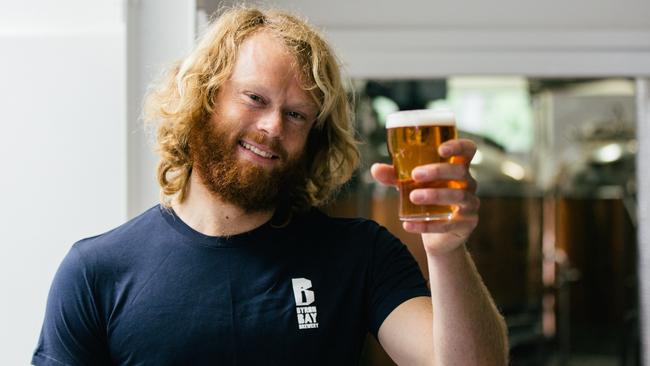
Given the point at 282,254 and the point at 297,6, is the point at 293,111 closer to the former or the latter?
the point at 282,254

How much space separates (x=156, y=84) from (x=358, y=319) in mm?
1046

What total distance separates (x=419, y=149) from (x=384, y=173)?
0.07 m

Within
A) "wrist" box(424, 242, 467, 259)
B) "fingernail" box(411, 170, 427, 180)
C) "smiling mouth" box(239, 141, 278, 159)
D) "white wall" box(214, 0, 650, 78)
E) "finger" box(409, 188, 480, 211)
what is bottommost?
"wrist" box(424, 242, 467, 259)

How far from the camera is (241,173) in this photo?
5.61ft

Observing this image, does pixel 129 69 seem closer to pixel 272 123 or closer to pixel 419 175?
pixel 272 123

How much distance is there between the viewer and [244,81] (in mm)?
1757

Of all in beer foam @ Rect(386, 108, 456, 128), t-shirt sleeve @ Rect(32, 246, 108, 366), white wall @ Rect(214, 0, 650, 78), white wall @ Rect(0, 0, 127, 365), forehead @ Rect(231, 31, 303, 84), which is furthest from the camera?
white wall @ Rect(214, 0, 650, 78)

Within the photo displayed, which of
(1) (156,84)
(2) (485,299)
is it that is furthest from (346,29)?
(2) (485,299)

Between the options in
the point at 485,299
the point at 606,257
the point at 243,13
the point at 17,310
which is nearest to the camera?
the point at 485,299

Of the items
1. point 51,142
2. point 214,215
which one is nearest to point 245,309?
point 214,215

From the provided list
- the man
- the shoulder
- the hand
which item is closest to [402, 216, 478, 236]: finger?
the hand

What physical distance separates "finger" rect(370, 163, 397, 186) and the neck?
1.71 feet

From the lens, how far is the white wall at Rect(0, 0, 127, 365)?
2.35 meters

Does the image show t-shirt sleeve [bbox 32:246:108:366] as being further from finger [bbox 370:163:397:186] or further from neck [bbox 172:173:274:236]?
finger [bbox 370:163:397:186]
